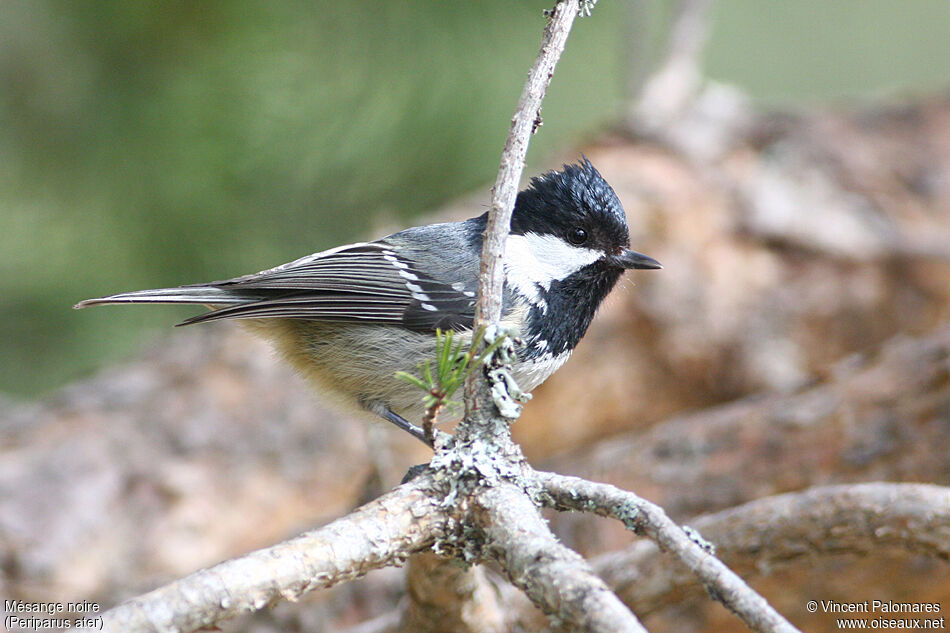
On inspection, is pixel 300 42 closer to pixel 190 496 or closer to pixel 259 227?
pixel 259 227

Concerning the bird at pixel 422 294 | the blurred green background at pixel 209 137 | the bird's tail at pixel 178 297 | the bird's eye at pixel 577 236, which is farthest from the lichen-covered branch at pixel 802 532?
the blurred green background at pixel 209 137

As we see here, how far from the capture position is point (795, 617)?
6.61 feet

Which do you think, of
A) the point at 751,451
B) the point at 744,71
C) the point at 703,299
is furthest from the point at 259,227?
the point at 744,71

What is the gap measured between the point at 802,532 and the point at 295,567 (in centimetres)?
105

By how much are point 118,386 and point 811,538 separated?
2288 mm

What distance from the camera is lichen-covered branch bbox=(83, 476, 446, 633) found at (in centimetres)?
98

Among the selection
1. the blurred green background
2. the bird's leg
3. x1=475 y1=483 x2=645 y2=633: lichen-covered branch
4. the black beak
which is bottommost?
x1=475 y1=483 x2=645 y2=633: lichen-covered branch

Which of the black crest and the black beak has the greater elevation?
the black crest

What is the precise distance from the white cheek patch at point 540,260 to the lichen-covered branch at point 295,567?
74 cm

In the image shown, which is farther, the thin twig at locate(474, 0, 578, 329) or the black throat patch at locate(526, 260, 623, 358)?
the black throat patch at locate(526, 260, 623, 358)

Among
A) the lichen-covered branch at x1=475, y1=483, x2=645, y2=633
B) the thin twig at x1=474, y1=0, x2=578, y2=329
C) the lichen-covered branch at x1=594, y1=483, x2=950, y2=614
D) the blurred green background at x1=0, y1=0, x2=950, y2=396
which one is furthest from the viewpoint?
the blurred green background at x1=0, y1=0, x2=950, y2=396

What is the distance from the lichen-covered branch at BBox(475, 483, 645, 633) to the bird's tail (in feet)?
3.36

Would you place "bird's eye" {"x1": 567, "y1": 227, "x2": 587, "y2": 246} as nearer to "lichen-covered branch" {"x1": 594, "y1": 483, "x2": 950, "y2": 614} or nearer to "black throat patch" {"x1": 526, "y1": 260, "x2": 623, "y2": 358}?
"black throat patch" {"x1": 526, "y1": 260, "x2": 623, "y2": 358}

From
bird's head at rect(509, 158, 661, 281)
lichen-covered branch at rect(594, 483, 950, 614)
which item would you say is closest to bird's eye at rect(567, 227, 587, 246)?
bird's head at rect(509, 158, 661, 281)
